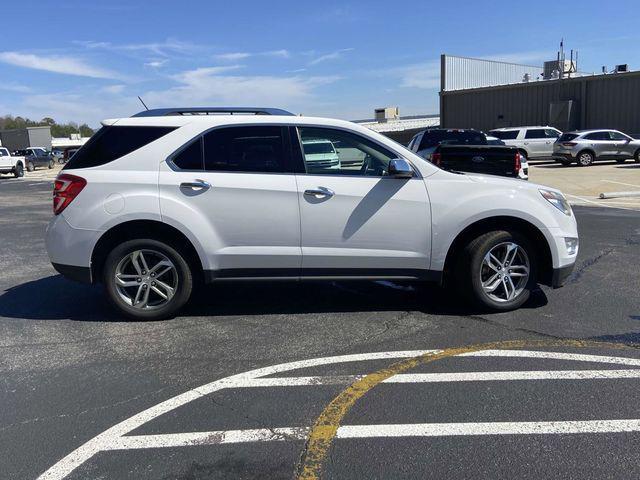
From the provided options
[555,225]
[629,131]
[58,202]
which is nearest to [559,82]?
[629,131]

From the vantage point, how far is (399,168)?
496cm

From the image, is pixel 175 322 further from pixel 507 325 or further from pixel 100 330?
pixel 507 325

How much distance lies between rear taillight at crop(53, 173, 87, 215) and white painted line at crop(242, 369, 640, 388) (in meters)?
2.45

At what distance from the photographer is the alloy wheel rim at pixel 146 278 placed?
17.0 ft

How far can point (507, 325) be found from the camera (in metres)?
5.06

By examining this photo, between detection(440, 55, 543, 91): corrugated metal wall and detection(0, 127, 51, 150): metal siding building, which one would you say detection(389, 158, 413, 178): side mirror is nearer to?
detection(440, 55, 543, 91): corrugated metal wall

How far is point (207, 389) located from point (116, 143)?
257 centimetres

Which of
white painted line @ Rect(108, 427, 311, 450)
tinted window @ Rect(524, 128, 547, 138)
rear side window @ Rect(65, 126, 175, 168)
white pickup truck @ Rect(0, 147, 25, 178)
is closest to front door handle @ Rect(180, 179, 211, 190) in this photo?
rear side window @ Rect(65, 126, 175, 168)

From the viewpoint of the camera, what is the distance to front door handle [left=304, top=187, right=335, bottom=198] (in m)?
5.04

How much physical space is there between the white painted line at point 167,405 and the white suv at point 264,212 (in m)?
1.02

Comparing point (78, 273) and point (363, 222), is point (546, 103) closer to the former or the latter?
point (363, 222)

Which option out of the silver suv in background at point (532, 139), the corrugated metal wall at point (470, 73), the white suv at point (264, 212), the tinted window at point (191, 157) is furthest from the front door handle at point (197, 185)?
the corrugated metal wall at point (470, 73)

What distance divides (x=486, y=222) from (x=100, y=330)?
145 inches

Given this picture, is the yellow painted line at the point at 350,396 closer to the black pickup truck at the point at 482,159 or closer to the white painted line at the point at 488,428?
the white painted line at the point at 488,428
